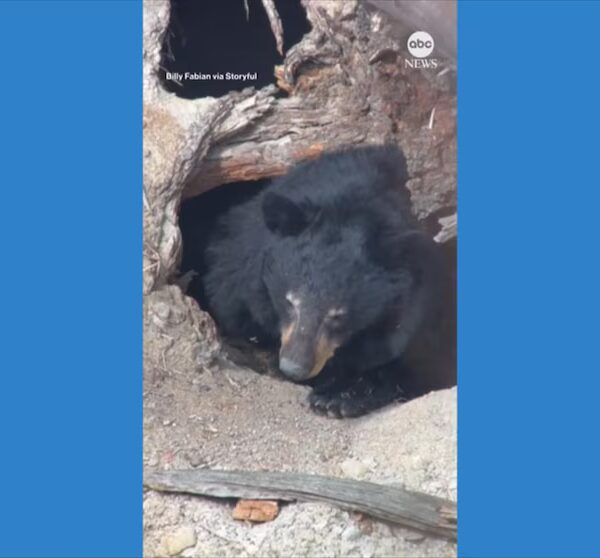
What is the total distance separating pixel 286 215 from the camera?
5438 millimetres

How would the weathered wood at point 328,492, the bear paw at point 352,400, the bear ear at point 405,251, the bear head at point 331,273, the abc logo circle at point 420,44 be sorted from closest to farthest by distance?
the weathered wood at point 328,492 < the abc logo circle at point 420,44 < the bear head at point 331,273 < the bear ear at point 405,251 < the bear paw at point 352,400

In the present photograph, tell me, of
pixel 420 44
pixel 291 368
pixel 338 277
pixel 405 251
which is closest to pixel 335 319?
pixel 338 277

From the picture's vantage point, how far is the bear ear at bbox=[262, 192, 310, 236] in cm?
543

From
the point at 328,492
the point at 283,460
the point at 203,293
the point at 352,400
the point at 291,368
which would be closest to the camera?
the point at 328,492

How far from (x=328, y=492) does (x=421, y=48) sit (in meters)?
2.14

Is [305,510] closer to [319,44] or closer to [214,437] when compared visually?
[214,437]

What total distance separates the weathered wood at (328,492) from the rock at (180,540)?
176 millimetres

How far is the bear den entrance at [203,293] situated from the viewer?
16.9 ft

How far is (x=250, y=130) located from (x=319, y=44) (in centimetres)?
60

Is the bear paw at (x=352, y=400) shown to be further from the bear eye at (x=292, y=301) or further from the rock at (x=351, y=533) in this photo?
the rock at (x=351, y=533)

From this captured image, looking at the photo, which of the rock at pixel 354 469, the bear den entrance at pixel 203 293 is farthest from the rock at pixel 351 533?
the bear den entrance at pixel 203 293

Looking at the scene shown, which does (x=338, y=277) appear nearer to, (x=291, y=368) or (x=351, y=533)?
(x=291, y=368)

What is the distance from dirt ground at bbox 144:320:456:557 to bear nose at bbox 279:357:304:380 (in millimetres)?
249

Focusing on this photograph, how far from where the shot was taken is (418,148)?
5.54m
